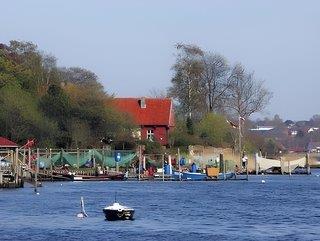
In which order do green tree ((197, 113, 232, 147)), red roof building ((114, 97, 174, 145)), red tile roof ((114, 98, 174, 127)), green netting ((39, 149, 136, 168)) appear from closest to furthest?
green netting ((39, 149, 136, 168)), green tree ((197, 113, 232, 147)), red roof building ((114, 97, 174, 145)), red tile roof ((114, 98, 174, 127))

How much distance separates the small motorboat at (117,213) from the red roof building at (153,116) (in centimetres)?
7348

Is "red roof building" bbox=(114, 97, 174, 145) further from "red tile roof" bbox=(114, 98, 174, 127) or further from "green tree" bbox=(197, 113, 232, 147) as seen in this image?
"green tree" bbox=(197, 113, 232, 147)

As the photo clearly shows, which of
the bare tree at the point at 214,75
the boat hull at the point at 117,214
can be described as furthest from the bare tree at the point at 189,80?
the boat hull at the point at 117,214

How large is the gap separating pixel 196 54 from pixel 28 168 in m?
42.5

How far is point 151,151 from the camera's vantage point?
11975 centimetres

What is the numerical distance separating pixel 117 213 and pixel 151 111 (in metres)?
Result: 80.0

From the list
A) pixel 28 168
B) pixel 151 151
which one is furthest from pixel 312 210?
pixel 151 151

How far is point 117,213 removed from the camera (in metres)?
54.9

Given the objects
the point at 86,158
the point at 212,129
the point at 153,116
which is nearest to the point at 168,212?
the point at 86,158

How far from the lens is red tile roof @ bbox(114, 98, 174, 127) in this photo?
→ 132375mm

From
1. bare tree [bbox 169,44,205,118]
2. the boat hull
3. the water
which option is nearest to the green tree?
bare tree [bbox 169,44,205,118]

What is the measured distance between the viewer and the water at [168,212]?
49.2 metres

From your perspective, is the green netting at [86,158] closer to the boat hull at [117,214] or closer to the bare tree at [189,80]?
the bare tree at [189,80]

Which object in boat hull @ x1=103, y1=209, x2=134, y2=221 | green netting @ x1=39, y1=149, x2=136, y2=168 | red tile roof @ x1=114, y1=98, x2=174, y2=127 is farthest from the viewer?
red tile roof @ x1=114, y1=98, x2=174, y2=127
